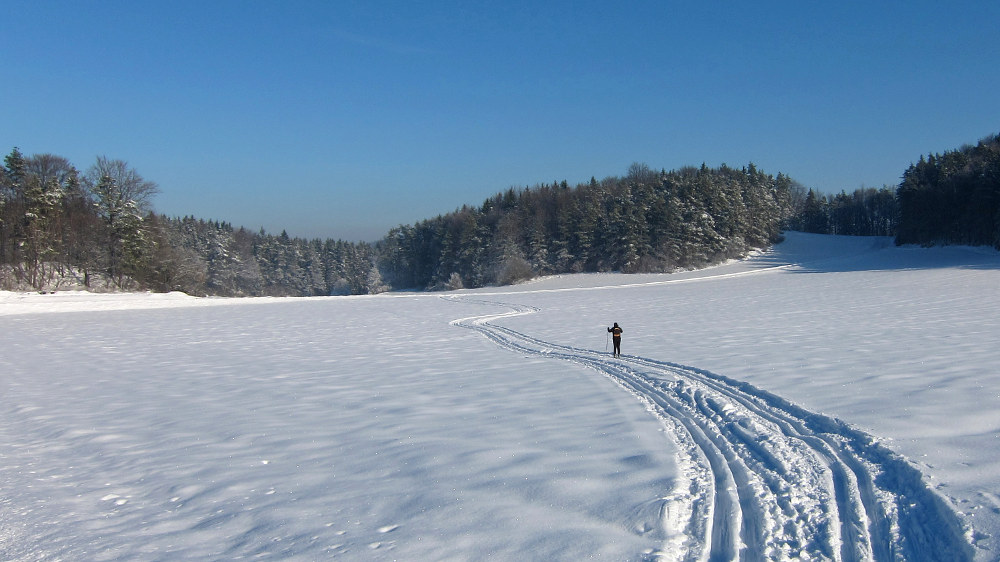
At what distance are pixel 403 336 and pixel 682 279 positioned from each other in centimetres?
4087

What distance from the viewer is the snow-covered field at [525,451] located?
4.25 metres

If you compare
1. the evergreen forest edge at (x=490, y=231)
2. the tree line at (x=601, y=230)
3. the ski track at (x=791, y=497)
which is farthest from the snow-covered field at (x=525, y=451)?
the tree line at (x=601, y=230)

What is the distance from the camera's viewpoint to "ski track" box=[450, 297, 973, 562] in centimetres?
388

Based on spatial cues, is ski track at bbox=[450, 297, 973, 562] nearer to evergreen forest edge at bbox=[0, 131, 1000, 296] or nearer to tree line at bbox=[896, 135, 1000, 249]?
evergreen forest edge at bbox=[0, 131, 1000, 296]

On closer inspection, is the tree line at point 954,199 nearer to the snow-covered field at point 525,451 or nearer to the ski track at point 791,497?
the snow-covered field at point 525,451

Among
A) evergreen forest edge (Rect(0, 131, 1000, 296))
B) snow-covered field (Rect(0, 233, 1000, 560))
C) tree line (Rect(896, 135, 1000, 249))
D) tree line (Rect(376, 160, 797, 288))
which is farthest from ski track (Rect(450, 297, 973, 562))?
tree line (Rect(896, 135, 1000, 249))

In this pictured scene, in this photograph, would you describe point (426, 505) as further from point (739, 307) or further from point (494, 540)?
point (739, 307)

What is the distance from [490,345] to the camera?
17609mm

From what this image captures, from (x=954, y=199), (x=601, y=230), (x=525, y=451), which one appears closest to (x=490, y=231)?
(x=601, y=230)

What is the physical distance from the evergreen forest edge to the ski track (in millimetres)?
50816

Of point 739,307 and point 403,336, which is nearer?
point 403,336

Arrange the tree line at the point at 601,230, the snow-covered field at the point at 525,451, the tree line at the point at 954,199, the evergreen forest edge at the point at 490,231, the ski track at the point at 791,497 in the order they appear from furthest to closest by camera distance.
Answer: the tree line at the point at 601,230
the tree line at the point at 954,199
the evergreen forest edge at the point at 490,231
the snow-covered field at the point at 525,451
the ski track at the point at 791,497

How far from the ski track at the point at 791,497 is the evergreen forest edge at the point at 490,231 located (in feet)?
167

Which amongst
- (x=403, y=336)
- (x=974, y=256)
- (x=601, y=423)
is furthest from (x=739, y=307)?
(x=974, y=256)
